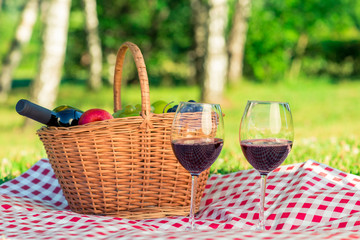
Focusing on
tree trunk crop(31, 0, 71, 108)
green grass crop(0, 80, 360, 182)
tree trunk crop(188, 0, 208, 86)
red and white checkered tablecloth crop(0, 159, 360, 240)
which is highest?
tree trunk crop(188, 0, 208, 86)

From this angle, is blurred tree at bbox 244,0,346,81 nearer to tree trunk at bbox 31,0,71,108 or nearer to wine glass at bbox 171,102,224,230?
tree trunk at bbox 31,0,71,108

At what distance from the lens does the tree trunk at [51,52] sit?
853 centimetres

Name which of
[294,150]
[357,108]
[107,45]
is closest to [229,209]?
[294,150]

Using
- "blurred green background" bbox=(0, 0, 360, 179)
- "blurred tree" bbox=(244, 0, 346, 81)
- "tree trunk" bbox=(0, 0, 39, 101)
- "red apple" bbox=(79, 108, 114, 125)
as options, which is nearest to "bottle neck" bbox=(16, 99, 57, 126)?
"red apple" bbox=(79, 108, 114, 125)

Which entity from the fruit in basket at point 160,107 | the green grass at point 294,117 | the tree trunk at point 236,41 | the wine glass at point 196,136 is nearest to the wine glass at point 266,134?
the wine glass at point 196,136

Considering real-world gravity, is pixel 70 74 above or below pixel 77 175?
above

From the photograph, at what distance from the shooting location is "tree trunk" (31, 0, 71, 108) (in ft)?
28.0

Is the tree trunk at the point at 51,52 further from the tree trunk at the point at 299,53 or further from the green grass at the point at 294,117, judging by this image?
the tree trunk at the point at 299,53

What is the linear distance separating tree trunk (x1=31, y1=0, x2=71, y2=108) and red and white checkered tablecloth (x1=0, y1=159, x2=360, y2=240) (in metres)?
5.49

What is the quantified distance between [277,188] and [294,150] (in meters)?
2.28

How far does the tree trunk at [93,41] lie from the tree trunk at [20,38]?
5.51 feet

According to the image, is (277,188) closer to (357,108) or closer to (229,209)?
(229,209)

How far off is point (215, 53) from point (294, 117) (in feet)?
8.97

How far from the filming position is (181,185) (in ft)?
9.40
